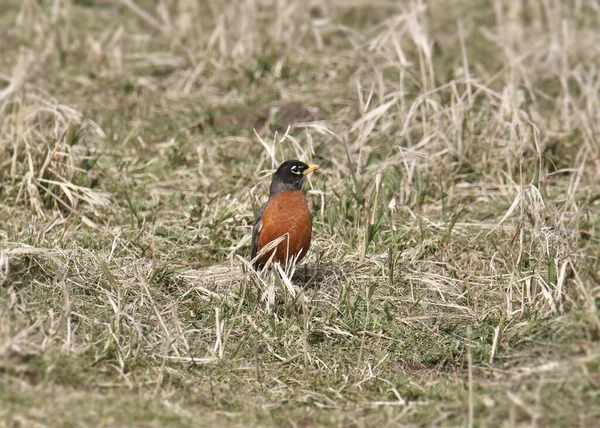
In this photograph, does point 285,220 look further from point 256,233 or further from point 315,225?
point 315,225

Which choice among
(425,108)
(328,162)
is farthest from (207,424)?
(425,108)

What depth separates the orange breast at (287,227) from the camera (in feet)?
Answer: 20.4

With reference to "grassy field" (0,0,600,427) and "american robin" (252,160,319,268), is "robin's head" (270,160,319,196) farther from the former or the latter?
"grassy field" (0,0,600,427)

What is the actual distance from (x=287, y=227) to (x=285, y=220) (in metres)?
0.06

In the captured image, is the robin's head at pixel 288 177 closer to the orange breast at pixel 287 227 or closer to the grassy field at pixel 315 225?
A: the orange breast at pixel 287 227

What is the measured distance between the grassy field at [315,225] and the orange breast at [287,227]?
278 mm

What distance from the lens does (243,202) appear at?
7.43 metres

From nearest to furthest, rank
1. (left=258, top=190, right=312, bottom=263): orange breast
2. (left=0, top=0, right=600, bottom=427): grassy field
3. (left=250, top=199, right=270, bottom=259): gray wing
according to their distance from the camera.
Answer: (left=0, top=0, right=600, bottom=427): grassy field, (left=258, top=190, right=312, bottom=263): orange breast, (left=250, top=199, right=270, bottom=259): gray wing

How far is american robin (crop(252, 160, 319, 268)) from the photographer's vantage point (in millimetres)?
6219

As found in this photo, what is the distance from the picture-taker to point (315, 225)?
7184mm

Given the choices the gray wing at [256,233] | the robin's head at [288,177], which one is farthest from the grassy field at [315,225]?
the robin's head at [288,177]

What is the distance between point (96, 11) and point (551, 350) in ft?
28.6

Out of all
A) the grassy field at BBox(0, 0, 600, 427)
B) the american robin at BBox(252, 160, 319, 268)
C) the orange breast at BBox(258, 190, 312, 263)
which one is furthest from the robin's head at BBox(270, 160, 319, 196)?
the grassy field at BBox(0, 0, 600, 427)

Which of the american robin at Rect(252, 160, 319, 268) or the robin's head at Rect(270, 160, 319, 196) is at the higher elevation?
the robin's head at Rect(270, 160, 319, 196)
